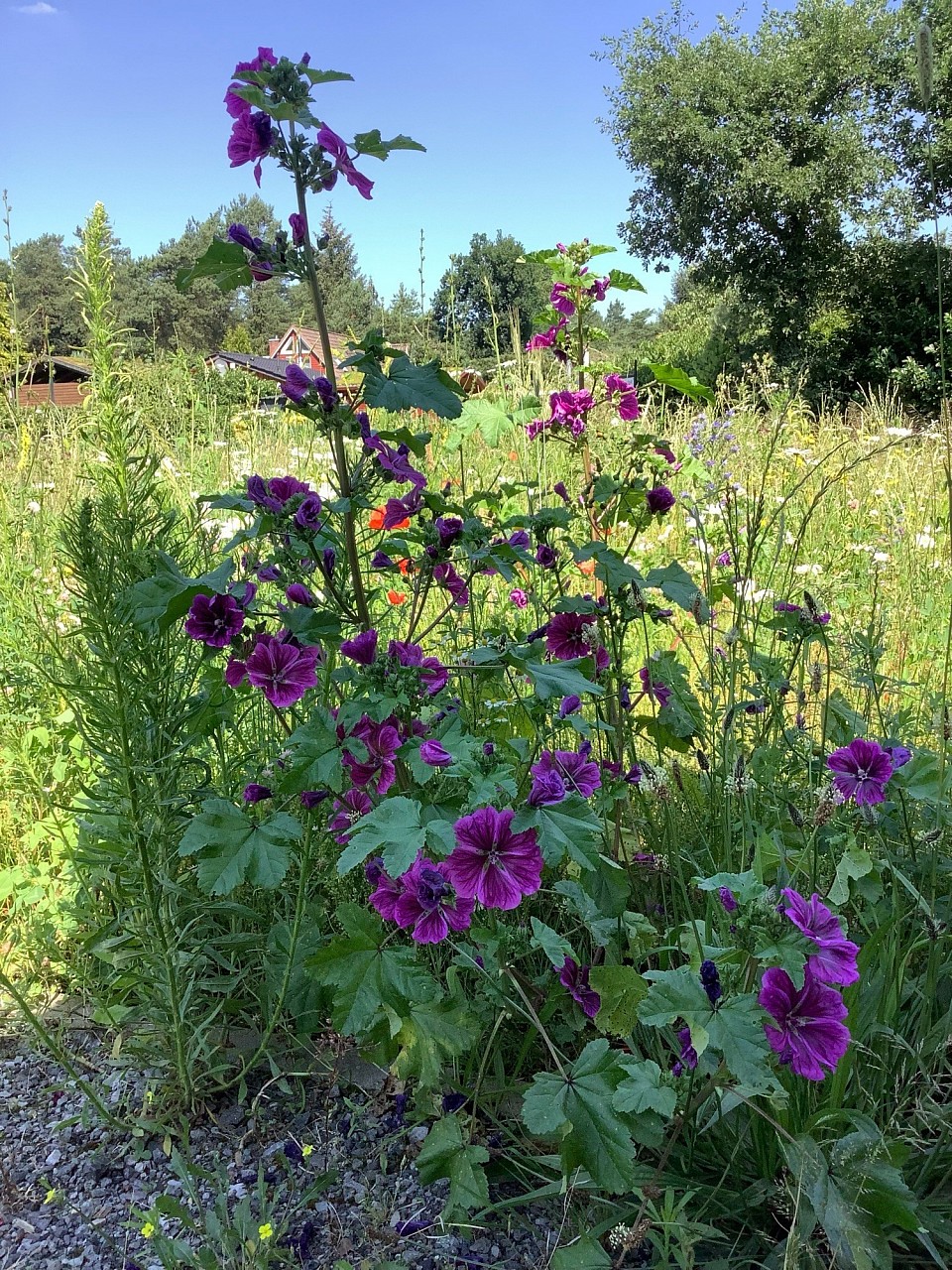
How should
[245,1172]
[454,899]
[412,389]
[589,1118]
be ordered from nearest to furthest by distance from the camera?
[589,1118] → [454,899] → [412,389] → [245,1172]

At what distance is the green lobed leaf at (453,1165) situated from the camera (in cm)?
121

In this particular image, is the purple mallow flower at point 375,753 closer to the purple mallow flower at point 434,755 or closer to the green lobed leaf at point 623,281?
the purple mallow flower at point 434,755

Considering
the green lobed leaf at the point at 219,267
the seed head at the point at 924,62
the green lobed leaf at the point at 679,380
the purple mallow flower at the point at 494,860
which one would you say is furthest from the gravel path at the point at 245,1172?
the seed head at the point at 924,62

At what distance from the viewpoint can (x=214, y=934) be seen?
1.85 m

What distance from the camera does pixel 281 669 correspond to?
1319 mm

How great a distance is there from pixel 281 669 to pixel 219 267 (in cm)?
62

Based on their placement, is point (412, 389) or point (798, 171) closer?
point (412, 389)

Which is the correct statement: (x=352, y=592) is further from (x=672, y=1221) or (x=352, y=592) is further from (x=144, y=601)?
(x=672, y=1221)

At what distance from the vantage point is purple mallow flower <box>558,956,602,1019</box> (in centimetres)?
140

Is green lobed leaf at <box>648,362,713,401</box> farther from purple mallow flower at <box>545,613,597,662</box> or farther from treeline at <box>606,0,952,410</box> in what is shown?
treeline at <box>606,0,952,410</box>

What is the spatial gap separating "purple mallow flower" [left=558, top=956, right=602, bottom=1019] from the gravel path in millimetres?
303

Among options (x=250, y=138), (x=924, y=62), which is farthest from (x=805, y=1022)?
(x=924, y=62)

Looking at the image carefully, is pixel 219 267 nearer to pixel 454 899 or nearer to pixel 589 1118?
pixel 454 899

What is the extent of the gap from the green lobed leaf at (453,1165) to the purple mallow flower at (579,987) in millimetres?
272
